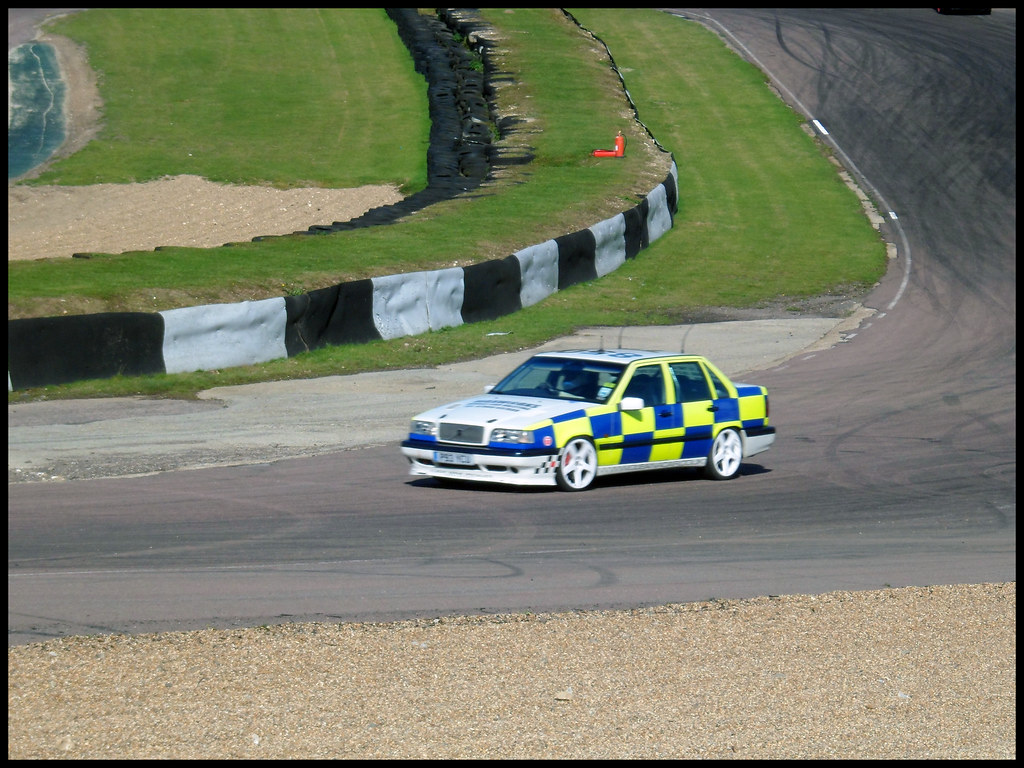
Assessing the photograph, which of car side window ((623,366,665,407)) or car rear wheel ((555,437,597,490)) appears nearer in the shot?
car rear wheel ((555,437,597,490))

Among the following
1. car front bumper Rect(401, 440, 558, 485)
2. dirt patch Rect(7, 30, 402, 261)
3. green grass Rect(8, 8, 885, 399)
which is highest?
car front bumper Rect(401, 440, 558, 485)

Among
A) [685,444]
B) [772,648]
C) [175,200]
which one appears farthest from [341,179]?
[772,648]

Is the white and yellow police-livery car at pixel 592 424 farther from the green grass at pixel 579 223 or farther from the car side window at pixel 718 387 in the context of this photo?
the green grass at pixel 579 223

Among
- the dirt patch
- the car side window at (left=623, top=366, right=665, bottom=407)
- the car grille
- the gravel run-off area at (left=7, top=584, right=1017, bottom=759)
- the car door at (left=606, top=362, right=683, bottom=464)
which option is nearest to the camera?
Result: the gravel run-off area at (left=7, top=584, right=1017, bottom=759)

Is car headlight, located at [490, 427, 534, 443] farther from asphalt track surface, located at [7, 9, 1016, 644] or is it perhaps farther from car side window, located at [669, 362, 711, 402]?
car side window, located at [669, 362, 711, 402]

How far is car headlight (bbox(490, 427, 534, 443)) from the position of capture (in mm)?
11789

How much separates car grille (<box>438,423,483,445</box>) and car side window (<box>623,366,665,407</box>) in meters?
1.71

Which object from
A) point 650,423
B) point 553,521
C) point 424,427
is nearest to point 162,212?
point 424,427

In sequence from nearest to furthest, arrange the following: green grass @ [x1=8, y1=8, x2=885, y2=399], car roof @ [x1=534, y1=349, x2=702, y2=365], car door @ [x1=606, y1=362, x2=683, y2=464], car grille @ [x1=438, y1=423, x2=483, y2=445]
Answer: car grille @ [x1=438, y1=423, x2=483, y2=445]
car door @ [x1=606, y1=362, x2=683, y2=464]
car roof @ [x1=534, y1=349, x2=702, y2=365]
green grass @ [x1=8, y1=8, x2=885, y2=399]

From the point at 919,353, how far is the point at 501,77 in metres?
22.5

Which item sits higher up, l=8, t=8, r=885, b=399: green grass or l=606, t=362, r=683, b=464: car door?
l=606, t=362, r=683, b=464: car door

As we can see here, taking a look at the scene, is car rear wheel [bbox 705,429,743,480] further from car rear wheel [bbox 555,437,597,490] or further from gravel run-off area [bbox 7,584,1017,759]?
gravel run-off area [bbox 7,584,1017,759]

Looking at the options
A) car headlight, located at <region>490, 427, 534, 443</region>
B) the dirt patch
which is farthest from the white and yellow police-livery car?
the dirt patch

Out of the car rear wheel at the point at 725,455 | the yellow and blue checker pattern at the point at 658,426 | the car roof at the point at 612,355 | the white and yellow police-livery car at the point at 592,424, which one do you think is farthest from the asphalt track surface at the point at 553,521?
the car roof at the point at 612,355
